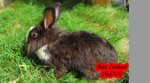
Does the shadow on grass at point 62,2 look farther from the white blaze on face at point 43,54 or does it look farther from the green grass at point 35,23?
the white blaze on face at point 43,54

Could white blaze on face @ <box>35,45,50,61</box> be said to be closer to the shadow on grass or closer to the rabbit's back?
the rabbit's back

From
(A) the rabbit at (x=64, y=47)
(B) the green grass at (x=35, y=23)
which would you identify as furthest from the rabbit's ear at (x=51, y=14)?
(B) the green grass at (x=35, y=23)

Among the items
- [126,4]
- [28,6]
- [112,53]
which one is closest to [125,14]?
[126,4]

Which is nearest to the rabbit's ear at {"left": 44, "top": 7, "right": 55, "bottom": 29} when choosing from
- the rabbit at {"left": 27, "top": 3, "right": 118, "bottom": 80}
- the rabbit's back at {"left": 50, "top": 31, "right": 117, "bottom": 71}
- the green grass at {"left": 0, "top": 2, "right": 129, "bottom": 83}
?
the rabbit at {"left": 27, "top": 3, "right": 118, "bottom": 80}

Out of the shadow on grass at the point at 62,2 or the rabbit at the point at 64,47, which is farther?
the shadow on grass at the point at 62,2

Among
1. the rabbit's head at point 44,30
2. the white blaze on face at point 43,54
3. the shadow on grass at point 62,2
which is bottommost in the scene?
the white blaze on face at point 43,54

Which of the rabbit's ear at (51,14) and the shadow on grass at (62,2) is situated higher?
the shadow on grass at (62,2)

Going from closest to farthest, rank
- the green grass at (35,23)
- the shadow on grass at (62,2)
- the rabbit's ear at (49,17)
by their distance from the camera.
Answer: the rabbit's ear at (49,17), the green grass at (35,23), the shadow on grass at (62,2)

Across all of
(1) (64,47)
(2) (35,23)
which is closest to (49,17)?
(1) (64,47)

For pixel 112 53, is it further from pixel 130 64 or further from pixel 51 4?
pixel 51 4
